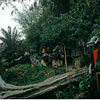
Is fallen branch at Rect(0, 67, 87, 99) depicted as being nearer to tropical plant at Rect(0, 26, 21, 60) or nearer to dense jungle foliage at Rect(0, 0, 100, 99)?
dense jungle foliage at Rect(0, 0, 100, 99)

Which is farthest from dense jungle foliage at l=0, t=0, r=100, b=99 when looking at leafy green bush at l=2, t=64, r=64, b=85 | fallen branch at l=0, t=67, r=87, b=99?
fallen branch at l=0, t=67, r=87, b=99

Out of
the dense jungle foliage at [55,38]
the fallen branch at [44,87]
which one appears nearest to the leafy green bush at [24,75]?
the dense jungle foliage at [55,38]

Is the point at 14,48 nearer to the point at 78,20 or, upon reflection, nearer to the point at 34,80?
the point at 34,80

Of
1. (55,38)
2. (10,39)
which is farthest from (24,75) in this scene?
(10,39)

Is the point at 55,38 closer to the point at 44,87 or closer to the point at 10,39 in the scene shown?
the point at 10,39

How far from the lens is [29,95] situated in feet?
19.9

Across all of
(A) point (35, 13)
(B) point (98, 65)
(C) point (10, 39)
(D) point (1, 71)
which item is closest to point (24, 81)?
(D) point (1, 71)

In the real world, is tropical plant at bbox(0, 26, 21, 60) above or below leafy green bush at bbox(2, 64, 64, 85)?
above

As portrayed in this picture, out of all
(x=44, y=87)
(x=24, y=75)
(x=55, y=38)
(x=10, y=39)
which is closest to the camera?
(x=44, y=87)

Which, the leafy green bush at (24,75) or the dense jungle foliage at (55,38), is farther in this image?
the leafy green bush at (24,75)

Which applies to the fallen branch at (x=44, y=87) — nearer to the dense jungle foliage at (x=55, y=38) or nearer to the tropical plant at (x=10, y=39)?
the dense jungle foliage at (x=55, y=38)

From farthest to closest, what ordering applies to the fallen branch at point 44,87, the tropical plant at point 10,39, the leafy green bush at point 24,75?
1. the tropical plant at point 10,39
2. the leafy green bush at point 24,75
3. the fallen branch at point 44,87

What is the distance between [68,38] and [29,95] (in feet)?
22.2

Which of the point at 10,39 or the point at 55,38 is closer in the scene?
the point at 55,38
